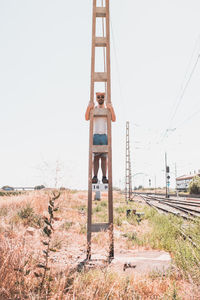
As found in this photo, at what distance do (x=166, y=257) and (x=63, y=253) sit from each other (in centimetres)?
194

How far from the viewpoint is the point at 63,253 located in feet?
14.0

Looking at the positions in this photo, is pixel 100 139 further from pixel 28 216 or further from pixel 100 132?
pixel 28 216

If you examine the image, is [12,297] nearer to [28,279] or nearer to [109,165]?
[28,279]

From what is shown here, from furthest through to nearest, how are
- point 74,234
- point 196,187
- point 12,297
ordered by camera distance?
point 196,187 < point 74,234 < point 12,297

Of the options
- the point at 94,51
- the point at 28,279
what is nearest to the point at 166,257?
the point at 28,279

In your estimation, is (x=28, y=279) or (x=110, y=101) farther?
(x=110, y=101)

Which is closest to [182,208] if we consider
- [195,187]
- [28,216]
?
[28,216]

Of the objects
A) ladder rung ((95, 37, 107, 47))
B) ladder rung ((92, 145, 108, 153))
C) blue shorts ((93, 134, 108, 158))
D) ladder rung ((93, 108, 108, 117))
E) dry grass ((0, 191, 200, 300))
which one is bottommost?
dry grass ((0, 191, 200, 300))

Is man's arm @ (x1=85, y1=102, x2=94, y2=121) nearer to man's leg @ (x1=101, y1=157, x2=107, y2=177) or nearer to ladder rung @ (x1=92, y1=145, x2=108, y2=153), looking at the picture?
ladder rung @ (x1=92, y1=145, x2=108, y2=153)

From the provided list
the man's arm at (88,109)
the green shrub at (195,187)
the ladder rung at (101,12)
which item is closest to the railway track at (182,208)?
the man's arm at (88,109)

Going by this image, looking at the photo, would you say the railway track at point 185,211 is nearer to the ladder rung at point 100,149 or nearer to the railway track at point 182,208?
the railway track at point 182,208

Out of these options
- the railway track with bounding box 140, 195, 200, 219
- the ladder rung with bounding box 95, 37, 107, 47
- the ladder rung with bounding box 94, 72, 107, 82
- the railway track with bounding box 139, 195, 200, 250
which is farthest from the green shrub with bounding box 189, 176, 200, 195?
the ladder rung with bounding box 95, 37, 107, 47

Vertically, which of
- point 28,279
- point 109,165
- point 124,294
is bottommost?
point 124,294

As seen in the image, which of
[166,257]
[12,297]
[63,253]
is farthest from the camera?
[63,253]
